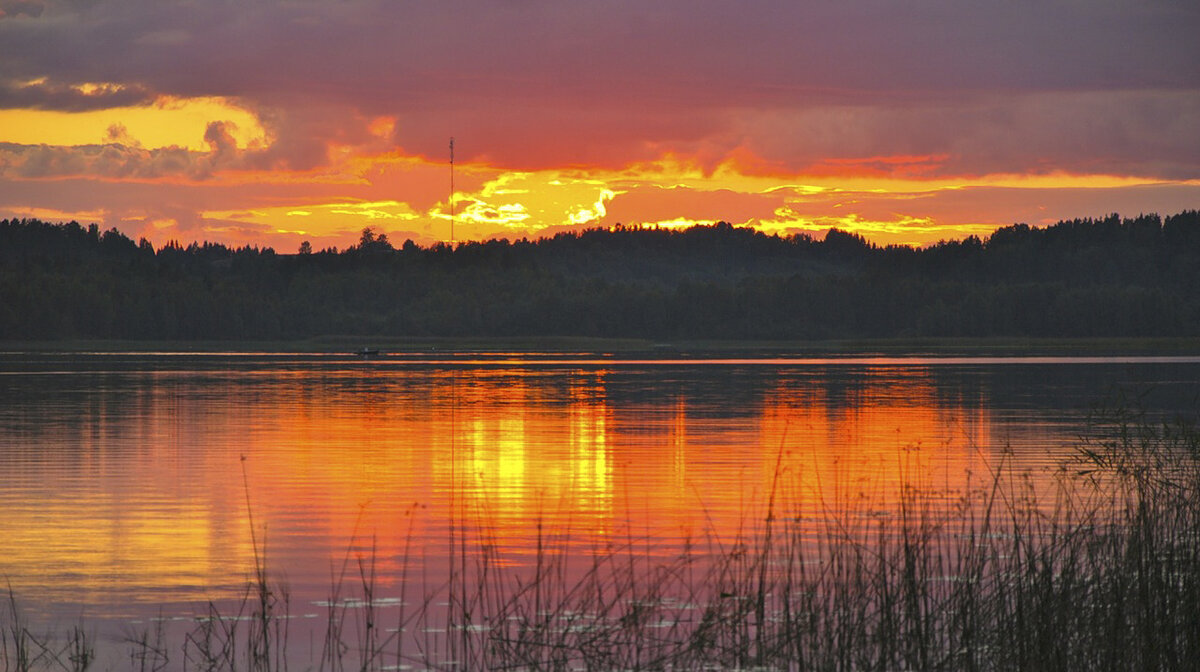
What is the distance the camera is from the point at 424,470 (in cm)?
2925

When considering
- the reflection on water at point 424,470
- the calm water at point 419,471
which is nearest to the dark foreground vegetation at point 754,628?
the calm water at point 419,471

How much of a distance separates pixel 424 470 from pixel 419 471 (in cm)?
22

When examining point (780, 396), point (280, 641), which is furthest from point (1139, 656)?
point (780, 396)

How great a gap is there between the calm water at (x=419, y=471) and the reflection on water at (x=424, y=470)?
8 cm

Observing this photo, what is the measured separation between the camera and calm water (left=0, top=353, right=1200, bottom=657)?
1831cm

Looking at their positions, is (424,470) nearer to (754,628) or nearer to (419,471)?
(419,471)

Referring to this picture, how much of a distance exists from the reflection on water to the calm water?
0.08 meters

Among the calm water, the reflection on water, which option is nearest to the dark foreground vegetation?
the calm water

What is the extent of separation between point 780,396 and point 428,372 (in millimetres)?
40608

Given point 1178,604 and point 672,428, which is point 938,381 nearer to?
point 672,428

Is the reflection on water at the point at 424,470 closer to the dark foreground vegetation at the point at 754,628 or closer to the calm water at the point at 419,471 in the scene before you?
the calm water at the point at 419,471

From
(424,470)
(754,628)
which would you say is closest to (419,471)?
(424,470)

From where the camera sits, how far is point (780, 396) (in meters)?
57.4

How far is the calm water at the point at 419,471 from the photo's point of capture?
60.1 ft
